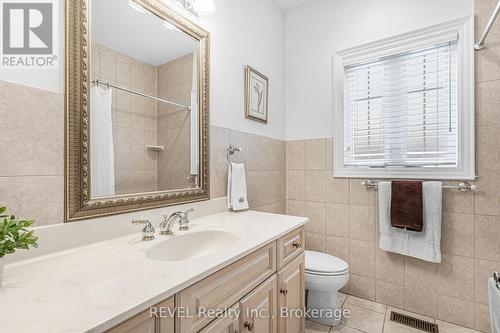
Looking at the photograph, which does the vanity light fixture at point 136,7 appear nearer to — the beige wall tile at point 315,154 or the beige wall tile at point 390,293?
the beige wall tile at point 315,154

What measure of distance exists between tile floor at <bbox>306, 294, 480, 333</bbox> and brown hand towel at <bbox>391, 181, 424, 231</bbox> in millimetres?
674

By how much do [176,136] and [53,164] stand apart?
23.0 inches

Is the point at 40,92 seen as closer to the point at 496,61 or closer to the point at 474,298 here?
the point at 496,61

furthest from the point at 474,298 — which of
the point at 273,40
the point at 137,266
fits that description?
the point at 273,40

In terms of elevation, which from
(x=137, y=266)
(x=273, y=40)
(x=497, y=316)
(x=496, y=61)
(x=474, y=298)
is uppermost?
(x=273, y=40)

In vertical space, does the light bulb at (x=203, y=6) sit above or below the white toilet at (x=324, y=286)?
above

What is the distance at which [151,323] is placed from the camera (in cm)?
61

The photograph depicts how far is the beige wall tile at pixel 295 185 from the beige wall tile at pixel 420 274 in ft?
3.13

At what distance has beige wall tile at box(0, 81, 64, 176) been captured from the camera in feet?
2.52

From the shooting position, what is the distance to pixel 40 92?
83 cm

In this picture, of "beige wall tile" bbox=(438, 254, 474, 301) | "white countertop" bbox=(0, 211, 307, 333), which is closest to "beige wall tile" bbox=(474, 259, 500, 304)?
"beige wall tile" bbox=(438, 254, 474, 301)

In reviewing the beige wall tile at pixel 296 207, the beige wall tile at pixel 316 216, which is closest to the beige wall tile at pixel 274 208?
the beige wall tile at pixel 296 207

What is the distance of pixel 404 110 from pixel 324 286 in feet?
4.71

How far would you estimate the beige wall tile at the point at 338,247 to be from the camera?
6.79 ft
